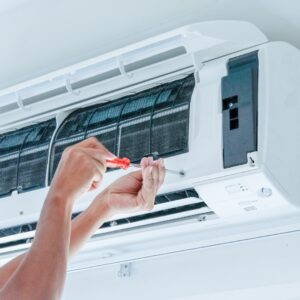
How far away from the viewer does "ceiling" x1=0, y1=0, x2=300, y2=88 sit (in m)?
1.93

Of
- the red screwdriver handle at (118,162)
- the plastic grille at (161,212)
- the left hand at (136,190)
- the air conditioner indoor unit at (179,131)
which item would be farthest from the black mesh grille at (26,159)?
the red screwdriver handle at (118,162)

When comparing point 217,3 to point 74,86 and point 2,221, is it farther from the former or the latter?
point 2,221

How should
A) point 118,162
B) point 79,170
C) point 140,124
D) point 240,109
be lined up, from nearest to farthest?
point 79,170 < point 118,162 < point 240,109 < point 140,124

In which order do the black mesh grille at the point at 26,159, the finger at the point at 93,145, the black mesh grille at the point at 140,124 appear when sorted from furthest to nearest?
1. the black mesh grille at the point at 26,159
2. the black mesh grille at the point at 140,124
3. the finger at the point at 93,145

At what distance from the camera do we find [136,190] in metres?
1.72

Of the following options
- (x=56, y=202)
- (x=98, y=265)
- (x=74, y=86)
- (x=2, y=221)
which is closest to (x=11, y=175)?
(x=2, y=221)

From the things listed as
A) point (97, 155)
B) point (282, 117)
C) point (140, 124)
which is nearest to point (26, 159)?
point (140, 124)

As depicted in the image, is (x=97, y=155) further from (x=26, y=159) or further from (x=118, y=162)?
(x=26, y=159)

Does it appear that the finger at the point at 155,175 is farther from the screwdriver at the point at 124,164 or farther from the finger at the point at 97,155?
the finger at the point at 97,155

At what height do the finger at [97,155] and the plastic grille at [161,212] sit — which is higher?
the plastic grille at [161,212]

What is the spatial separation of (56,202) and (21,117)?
Result: 0.87 metres

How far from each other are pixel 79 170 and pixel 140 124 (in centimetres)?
47

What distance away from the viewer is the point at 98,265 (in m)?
2.36

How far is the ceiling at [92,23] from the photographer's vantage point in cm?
193
